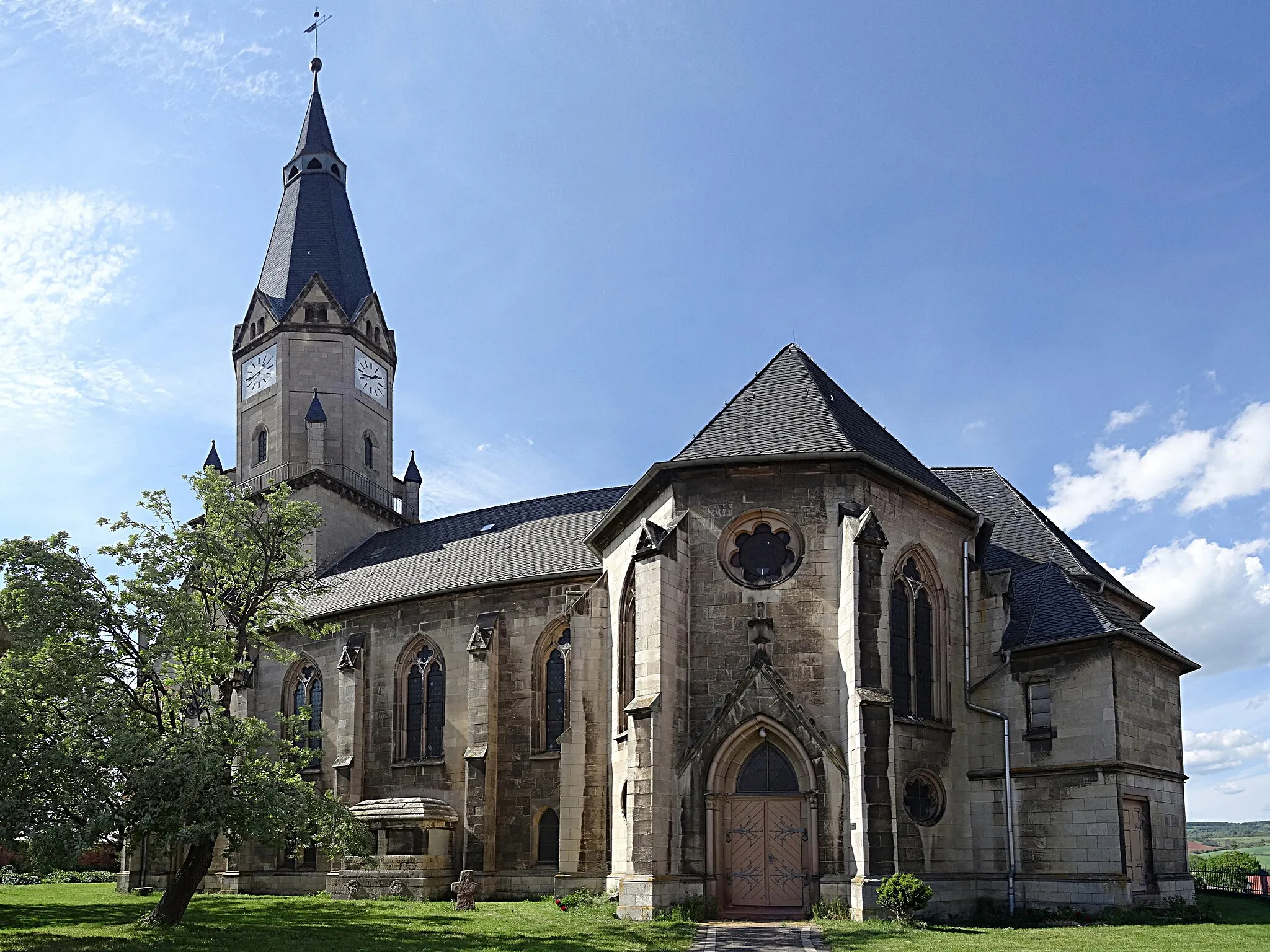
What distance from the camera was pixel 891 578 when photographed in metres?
23.8

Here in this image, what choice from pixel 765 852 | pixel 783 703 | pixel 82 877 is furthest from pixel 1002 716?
pixel 82 877

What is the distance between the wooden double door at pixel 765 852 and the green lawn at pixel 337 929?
6.67ft

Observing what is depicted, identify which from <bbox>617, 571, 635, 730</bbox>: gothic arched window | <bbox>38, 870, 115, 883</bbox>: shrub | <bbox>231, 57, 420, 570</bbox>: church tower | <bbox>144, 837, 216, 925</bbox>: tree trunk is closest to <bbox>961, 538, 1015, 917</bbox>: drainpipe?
<bbox>617, 571, 635, 730</bbox>: gothic arched window

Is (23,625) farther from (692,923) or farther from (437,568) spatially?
(437,568)

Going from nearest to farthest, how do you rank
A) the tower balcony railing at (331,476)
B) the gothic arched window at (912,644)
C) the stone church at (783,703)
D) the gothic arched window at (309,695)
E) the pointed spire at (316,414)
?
the stone church at (783,703), the gothic arched window at (912,644), the gothic arched window at (309,695), the tower balcony railing at (331,476), the pointed spire at (316,414)

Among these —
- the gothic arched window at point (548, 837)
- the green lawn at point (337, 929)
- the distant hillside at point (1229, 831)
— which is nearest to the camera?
the green lawn at point (337, 929)

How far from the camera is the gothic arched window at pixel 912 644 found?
23.5 metres

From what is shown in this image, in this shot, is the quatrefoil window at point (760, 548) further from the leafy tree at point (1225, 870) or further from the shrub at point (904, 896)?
the leafy tree at point (1225, 870)

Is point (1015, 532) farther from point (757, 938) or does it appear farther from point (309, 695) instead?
point (309, 695)

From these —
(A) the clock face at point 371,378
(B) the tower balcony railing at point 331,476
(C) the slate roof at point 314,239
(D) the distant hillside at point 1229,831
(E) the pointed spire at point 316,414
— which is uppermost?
(C) the slate roof at point 314,239

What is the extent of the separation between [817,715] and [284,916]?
1161cm

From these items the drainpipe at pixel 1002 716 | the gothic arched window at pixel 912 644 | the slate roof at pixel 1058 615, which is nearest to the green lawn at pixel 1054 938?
the drainpipe at pixel 1002 716

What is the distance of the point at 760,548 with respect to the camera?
23562mm

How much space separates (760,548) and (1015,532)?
895 cm
